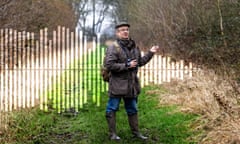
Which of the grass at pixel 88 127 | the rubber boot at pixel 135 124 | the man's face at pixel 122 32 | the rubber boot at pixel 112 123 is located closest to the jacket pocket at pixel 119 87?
the rubber boot at pixel 112 123

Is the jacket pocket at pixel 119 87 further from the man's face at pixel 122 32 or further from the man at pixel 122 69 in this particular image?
the man's face at pixel 122 32

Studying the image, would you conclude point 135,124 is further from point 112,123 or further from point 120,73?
point 120,73

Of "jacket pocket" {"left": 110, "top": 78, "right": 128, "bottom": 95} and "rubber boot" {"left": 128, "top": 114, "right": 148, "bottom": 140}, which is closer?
"jacket pocket" {"left": 110, "top": 78, "right": 128, "bottom": 95}

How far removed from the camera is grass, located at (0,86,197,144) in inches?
268

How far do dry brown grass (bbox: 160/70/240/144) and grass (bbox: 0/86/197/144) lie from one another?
0.79 ft

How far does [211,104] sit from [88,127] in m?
2.26

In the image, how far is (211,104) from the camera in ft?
25.0

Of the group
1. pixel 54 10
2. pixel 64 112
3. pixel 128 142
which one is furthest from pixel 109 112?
pixel 54 10

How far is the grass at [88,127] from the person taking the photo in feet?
22.3

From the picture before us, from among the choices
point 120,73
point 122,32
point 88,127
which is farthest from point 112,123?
point 122,32

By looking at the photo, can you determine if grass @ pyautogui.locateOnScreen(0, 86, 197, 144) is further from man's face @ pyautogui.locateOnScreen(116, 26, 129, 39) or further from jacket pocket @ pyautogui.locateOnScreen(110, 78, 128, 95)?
man's face @ pyautogui.locateOnScreen(116, 26, 129, 39)

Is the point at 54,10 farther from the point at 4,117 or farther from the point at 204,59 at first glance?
the point at 4,117

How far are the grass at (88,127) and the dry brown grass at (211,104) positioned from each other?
0.79 feet

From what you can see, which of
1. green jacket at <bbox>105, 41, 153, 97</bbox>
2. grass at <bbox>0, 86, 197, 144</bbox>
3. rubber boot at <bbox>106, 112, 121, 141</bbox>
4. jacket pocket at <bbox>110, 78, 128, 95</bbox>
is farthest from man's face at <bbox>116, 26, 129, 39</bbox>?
grass at <bbox>0, 86, 197, 144</bbox>
